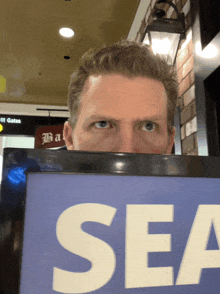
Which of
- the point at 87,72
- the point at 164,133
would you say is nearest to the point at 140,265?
the point at 164,133

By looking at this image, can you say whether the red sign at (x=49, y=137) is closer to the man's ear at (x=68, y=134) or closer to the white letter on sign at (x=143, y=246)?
the man's ear at (x=68, y=134)

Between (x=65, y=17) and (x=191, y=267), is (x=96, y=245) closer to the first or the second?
(x=191, y=267)

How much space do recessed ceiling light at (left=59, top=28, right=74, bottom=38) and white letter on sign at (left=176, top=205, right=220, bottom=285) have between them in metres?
3.57

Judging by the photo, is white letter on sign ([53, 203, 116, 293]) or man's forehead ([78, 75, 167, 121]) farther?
man's forehead ([78, 75, 167, 121])

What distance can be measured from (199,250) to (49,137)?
5.17 metres

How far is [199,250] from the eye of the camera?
43 centimetres

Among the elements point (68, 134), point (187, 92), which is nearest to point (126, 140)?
point (68, 134)

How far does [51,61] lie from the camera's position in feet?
14.1

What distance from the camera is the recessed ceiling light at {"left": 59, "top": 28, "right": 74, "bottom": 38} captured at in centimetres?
351

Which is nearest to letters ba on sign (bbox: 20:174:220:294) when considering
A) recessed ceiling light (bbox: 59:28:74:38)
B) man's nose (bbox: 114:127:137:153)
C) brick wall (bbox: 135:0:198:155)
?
man's nose (bbox: 114:127:137:153)

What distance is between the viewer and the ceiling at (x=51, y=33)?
3.06 metres

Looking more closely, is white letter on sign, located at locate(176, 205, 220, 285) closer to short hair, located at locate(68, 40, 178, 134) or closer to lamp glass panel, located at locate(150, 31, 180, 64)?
short hair, located at locate(68, 40, 178, 134)

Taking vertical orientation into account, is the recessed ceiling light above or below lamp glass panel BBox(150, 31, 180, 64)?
above

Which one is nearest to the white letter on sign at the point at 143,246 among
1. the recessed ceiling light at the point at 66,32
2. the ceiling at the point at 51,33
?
the ceiling at the point at 51,33
